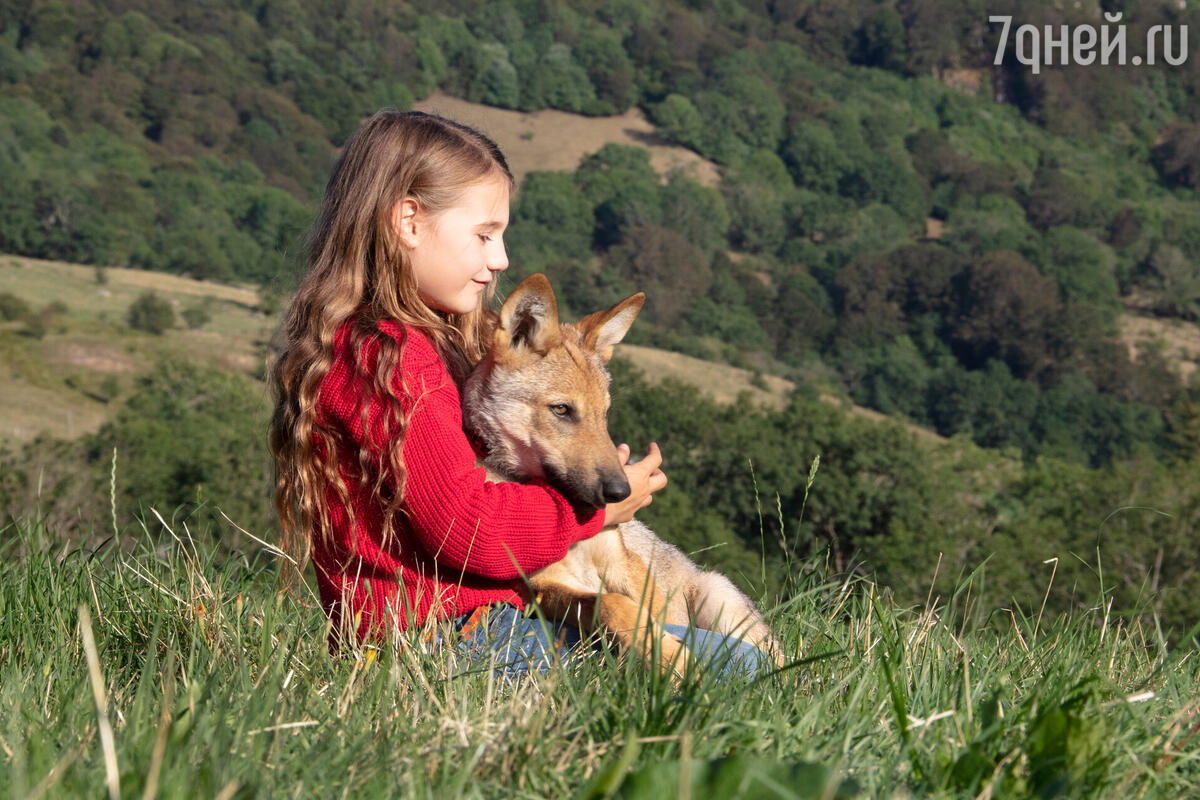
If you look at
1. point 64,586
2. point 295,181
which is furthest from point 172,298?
point 64,586

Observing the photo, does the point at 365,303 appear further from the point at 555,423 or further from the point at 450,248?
the point at 555,423

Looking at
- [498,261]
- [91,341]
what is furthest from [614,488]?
[91,341]

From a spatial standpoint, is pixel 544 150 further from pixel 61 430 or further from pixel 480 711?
pixel 480 711

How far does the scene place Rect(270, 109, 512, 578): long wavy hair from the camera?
3844mm

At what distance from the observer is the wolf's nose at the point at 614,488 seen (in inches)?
161

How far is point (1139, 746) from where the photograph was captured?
2.56 m

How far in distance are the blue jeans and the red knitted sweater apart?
133 millimetres

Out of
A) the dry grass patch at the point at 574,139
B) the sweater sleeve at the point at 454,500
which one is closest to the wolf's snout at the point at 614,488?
the sweater sleeve at the point at 454,500

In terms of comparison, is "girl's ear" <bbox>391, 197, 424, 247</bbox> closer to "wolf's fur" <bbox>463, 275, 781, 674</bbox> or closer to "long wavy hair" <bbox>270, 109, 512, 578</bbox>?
"long wavy hair" <bbox>270, 109, 512, 578</bbox>

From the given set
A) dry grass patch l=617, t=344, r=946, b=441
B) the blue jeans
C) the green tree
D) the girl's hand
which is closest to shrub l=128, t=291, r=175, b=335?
dry grass patch l=617, t=344, r=946, b=441

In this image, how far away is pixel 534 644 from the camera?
11.8ft

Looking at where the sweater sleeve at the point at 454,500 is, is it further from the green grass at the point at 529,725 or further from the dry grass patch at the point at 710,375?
the dry grass patch at the point at 710,375

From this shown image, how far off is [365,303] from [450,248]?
388 mm

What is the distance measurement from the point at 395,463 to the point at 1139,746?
90.2 inches
